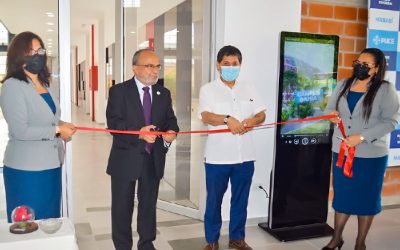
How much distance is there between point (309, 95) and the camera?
3832 millimetres

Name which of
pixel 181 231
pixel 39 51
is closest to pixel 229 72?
pixel 39 51

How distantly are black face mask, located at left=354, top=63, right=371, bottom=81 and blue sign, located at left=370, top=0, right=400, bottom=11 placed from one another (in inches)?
59.2

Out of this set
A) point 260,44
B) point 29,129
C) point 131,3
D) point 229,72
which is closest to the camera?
point 29,129

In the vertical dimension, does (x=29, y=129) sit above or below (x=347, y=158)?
above

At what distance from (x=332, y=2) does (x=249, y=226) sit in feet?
8.25

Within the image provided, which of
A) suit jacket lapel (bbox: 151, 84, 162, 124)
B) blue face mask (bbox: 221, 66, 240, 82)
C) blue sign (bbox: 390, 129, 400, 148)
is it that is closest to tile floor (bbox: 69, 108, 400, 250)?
blue sign (bbox: 390, 129, 400, 148)

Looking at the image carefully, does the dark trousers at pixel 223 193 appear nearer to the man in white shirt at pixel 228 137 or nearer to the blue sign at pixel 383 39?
the man in white shirt at pixel 228 137

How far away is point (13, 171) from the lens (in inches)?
96.4

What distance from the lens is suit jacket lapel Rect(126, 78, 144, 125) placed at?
2.83m

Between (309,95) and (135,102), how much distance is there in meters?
1.83

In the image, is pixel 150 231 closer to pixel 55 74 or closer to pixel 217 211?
pixel 217 211

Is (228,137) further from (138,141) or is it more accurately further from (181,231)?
(181,231)

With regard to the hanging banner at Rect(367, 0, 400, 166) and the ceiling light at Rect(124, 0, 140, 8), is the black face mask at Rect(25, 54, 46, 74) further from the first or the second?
the hanging banner at Rect(367, 0, 400, 166)

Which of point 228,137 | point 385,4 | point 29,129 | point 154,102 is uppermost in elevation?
point 385,4
